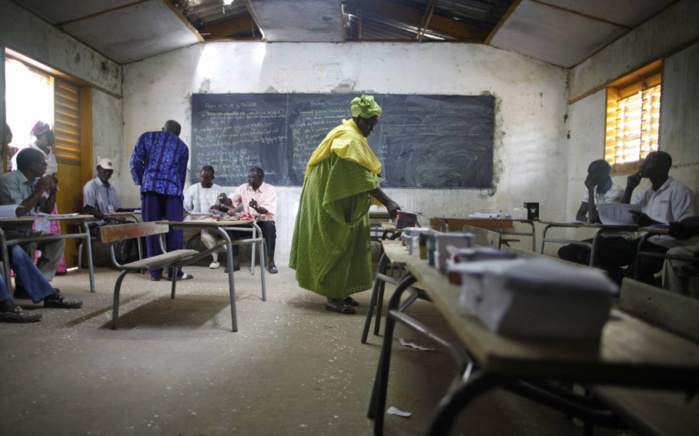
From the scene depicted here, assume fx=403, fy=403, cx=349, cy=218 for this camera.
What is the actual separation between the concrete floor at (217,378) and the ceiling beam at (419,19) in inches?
171

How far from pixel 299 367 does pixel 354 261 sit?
1187 mm

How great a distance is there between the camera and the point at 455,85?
584 centimetres

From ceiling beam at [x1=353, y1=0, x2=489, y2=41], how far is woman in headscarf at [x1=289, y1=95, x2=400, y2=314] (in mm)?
3260

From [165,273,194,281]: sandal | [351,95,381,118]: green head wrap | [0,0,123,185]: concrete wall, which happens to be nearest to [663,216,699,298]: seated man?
[351,95,381,118]: green head wrap

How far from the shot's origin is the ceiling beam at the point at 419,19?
553 centimetres

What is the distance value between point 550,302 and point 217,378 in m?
1.66

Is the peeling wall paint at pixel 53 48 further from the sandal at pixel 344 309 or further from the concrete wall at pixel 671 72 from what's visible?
the concrete wall at pixel 671 72

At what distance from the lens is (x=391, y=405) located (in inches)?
63.5

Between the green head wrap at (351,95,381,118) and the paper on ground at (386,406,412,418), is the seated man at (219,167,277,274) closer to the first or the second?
the green head wrap at (351,95,381,118)

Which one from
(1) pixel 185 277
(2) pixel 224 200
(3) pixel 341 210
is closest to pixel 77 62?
(2) pixel 224 200


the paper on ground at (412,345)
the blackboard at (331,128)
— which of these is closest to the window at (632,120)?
the blackboard at (331,128)

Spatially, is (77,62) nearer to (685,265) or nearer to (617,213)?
(617,213)

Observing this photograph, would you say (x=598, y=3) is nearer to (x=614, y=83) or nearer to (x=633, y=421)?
(x=614, y=83)

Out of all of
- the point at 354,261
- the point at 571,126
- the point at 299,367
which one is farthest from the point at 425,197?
the point at 299,367
